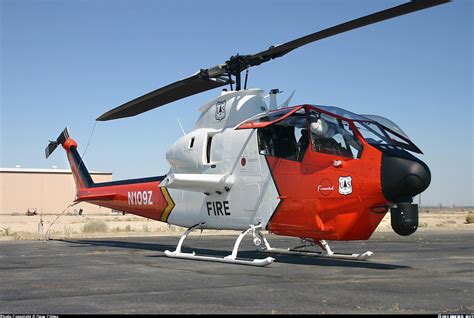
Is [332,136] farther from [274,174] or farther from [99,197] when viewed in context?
[99,197]

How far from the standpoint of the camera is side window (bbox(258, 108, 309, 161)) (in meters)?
12.9

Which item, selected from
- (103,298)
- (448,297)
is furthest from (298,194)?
(103,298)

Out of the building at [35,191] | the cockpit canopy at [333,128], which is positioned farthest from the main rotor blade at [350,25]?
the building at [35,191]

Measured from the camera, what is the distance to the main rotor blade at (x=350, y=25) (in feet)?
33.5

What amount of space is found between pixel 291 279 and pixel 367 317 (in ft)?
12.3

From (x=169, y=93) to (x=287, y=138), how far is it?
4049 millimetres

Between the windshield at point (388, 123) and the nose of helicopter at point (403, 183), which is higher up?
the windshield at point (388, 123)

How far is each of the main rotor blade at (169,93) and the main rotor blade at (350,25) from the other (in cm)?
201

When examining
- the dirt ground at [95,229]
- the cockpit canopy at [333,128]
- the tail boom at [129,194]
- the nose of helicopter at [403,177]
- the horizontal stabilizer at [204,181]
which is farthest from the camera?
the dirt ground at [95,229]

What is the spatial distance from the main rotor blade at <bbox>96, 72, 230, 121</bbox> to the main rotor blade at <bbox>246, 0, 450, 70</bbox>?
2007 mm

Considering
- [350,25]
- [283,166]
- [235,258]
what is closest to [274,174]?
[283,166]

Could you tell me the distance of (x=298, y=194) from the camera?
1282cm

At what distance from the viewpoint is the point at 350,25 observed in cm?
1107

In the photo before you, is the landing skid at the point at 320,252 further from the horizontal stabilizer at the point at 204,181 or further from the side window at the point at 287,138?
the side window at the point at 287,138
